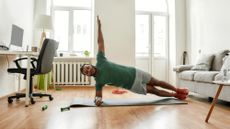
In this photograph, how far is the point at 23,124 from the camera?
7.15ft

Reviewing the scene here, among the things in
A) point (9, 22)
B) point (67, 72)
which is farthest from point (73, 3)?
point (9, 22)

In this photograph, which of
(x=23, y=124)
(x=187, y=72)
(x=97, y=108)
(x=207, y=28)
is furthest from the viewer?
(x=207, y=28)

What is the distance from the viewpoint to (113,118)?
2453 millimetres

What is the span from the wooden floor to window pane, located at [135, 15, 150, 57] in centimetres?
371

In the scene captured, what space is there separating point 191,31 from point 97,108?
4.03m

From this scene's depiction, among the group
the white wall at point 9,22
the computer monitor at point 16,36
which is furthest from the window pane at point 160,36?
the computer monitor at point 16,36

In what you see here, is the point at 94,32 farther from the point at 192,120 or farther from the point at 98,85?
the point at 192,120

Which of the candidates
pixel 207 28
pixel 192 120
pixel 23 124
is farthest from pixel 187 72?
pixel 23 124

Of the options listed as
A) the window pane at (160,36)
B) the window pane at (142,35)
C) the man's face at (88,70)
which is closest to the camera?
the man's face at (88,70)

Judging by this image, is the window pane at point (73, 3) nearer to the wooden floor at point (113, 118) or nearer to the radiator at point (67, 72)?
the radiator at point (67, 72)

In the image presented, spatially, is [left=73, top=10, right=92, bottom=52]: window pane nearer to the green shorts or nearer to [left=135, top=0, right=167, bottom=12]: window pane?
[left=135, top=0, right=167, bottom=12]: window pane

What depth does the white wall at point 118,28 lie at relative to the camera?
6156mm

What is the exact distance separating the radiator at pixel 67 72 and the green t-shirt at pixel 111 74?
2.84 m

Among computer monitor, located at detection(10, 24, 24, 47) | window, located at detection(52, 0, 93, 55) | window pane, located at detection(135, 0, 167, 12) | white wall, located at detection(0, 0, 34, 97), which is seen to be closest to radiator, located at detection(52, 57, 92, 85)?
window, located at detection(52, 0, 93, 55)
